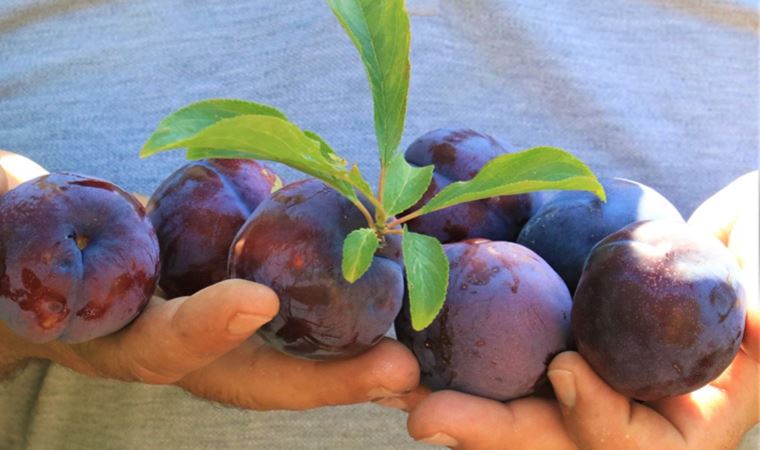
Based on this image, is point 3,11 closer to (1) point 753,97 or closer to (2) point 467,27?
(2) point 467,27

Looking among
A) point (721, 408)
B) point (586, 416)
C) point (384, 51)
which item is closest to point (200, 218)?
point (384, 51)

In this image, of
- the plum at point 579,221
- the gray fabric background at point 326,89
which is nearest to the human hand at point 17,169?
the gray fabric background at point 326,89

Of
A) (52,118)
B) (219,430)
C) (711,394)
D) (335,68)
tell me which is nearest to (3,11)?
(52,118)

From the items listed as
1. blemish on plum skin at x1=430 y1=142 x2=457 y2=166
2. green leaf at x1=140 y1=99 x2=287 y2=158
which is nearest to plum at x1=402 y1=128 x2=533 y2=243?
blemish on plum skin at x1=430 y1=142 x2=457 y2=166

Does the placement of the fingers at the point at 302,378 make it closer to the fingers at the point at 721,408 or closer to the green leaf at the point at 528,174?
the green leaf at the point at 528,174

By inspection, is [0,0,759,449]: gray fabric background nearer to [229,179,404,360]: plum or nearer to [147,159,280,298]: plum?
[147,159,280,298]: plum

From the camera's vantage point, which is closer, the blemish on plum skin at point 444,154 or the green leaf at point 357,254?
the green leaf at point 357,254
